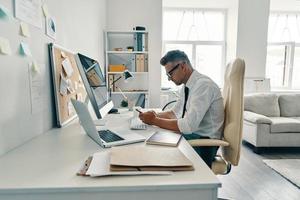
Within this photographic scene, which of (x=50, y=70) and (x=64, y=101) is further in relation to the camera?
(x=64, y=101)

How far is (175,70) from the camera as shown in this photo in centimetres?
177

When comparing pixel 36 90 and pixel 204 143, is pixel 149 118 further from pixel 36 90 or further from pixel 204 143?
pixel 36 90

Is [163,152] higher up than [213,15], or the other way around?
[213,15]

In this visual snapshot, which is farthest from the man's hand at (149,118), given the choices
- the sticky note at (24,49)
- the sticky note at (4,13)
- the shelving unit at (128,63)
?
the shelving unit at (128,63)

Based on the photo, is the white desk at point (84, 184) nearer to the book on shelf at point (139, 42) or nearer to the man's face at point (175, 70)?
the man's face at point (175, 70)

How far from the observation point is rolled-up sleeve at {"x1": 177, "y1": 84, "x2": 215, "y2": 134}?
1503mm

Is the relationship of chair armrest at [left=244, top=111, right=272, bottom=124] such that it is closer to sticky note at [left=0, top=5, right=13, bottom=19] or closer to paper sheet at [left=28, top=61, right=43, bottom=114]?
paper sheet at [left=28, top=61, right=43, bottom=114]

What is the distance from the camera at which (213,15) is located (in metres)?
4.98

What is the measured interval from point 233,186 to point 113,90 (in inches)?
91.1

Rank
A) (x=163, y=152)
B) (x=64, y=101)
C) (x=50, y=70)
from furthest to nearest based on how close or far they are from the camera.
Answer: (x=64, y=101) < (x=50, y=70) < (x=163, y=152)

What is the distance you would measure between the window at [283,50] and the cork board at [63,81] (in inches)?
184

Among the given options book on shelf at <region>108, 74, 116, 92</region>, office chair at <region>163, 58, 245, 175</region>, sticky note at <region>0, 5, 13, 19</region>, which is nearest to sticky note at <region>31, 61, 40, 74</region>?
sticky note at <region>0, 5, 13, 19</region>

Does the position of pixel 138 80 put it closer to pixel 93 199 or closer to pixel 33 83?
pixel 33 83

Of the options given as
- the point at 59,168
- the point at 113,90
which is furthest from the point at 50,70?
the point at 113,90
